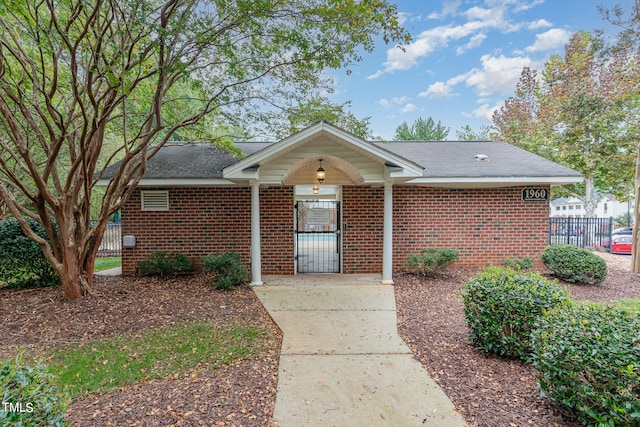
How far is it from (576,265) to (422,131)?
3345cm

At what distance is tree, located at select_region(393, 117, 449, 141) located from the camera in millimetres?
37200

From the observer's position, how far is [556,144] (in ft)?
47.9

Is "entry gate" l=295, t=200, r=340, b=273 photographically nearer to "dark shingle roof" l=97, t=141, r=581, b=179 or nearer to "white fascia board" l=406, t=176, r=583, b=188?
"white fascia board" l=406, t=176, r=583, b=188

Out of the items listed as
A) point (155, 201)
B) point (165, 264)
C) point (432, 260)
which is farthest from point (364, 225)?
point (155, 201)

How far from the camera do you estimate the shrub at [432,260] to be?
704cm

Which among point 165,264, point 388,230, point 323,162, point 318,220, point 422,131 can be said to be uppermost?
point 422,131

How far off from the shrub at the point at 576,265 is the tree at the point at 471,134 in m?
22.6

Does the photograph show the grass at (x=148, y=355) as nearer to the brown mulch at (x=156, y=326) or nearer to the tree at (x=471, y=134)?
the brown mulch at (x=156, y=326)

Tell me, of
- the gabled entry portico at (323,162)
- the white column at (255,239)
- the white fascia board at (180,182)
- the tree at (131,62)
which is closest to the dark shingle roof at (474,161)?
the gabled entry portico at (323,162)

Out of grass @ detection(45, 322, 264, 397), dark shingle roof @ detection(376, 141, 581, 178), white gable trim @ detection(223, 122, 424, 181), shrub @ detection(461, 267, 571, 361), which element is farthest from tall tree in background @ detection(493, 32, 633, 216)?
grass @ detection(45, 322, 264, 397)

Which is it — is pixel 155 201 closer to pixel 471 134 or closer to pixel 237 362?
pixel 237 362

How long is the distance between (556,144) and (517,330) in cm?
1516

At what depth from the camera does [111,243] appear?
44.6 feet

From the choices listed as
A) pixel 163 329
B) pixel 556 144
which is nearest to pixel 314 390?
pixel 163 329
